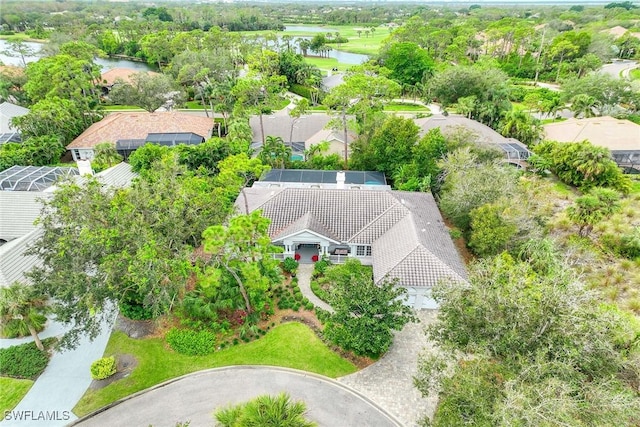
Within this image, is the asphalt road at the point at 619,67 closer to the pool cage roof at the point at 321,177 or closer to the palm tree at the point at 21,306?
the pool cage roof at the point at 321,177

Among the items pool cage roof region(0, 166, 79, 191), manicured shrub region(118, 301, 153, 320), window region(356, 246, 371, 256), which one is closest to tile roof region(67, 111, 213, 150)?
pool cage roof region(0, 166, 79, 191)

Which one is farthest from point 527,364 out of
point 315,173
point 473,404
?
point 315,173

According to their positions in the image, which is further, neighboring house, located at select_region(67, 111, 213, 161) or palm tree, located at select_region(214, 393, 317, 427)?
neighboring house, located at select_region(67, 111, 213, 161)

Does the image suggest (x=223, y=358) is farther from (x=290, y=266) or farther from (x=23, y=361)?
(x=23, y=361)

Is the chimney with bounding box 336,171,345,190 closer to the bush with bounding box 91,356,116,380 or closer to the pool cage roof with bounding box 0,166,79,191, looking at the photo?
the bush with bounding box 91,356,116,380

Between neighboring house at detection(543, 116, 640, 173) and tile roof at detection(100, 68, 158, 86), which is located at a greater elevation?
tile roof at detection(100, 68, 158, 86)

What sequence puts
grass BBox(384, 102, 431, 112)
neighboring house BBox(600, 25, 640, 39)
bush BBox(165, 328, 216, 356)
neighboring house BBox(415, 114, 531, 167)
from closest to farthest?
bush BBox(165, 328, 216, 356)
neighboring house BBox(415, 114, 531, 167)
grass BBox(384, 102, 431, 112)
neighboring house BBox(600, 25, 640, 39)

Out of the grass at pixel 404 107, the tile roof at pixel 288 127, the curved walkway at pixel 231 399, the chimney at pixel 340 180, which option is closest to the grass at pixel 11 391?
the curved walkway at pixel 231 399
